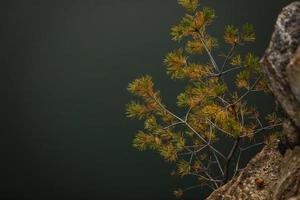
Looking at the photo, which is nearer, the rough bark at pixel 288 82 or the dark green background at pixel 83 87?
the rough bark at pixel 288 82

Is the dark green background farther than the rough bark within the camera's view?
Yes

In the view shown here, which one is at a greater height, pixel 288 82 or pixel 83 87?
pixel 83 87

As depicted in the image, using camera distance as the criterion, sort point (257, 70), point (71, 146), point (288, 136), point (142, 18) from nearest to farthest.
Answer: point (288, 136)
point (257, 70)
point (142, 18)
point (71, 146)

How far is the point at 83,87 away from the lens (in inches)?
163

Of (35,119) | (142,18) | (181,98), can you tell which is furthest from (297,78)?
(35,119)

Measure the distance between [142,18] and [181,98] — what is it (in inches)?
77.1

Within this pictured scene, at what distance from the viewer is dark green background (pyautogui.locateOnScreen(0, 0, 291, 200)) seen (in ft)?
13.2

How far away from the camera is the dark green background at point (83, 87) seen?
13.2 ft

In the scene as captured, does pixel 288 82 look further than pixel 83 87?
No

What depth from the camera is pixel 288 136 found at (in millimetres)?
1890

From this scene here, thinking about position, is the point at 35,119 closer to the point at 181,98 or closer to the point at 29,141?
the point at 29,141

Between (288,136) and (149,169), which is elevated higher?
(149,169)

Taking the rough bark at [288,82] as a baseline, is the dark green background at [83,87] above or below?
above

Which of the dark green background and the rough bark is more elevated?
the dark green background
